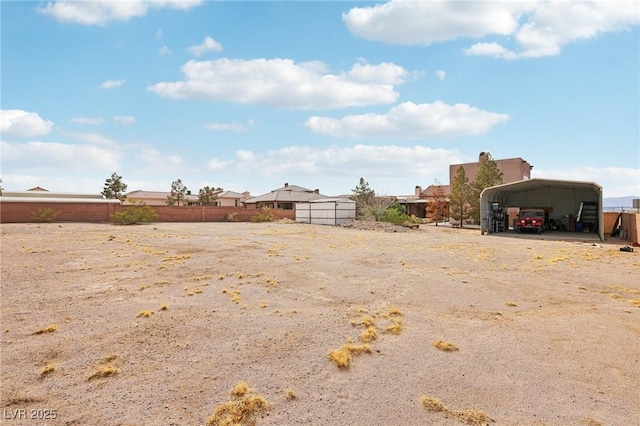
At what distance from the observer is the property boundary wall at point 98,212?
102ft

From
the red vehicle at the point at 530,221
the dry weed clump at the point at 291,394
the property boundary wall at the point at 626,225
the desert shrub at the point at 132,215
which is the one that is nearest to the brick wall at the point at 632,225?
the property boundary wall at the point at 626,225

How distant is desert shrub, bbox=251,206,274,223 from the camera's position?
39.8 meters

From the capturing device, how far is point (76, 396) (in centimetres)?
436

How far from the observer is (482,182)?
3550cm

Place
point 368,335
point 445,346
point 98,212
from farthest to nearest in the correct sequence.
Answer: point 98,212, point 368,335, point 445,346

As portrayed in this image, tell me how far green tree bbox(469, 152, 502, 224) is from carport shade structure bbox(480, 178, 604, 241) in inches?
94.2

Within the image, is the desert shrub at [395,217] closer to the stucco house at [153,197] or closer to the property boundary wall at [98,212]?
the property boundary wall at [98,212]

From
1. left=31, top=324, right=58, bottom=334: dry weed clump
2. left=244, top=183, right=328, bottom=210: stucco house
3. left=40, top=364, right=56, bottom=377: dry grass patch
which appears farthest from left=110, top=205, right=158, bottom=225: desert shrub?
left=40, top=364, right=56, bottom=377: dry grass patch

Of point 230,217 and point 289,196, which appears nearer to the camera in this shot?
point 230,217

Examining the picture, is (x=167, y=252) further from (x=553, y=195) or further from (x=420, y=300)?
(x=553, y=195)

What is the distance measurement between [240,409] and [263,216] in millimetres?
36840

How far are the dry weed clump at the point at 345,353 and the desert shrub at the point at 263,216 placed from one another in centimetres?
3483

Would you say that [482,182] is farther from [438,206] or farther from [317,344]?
[317,344]

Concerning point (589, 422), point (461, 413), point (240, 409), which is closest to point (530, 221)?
point (589, 422)
